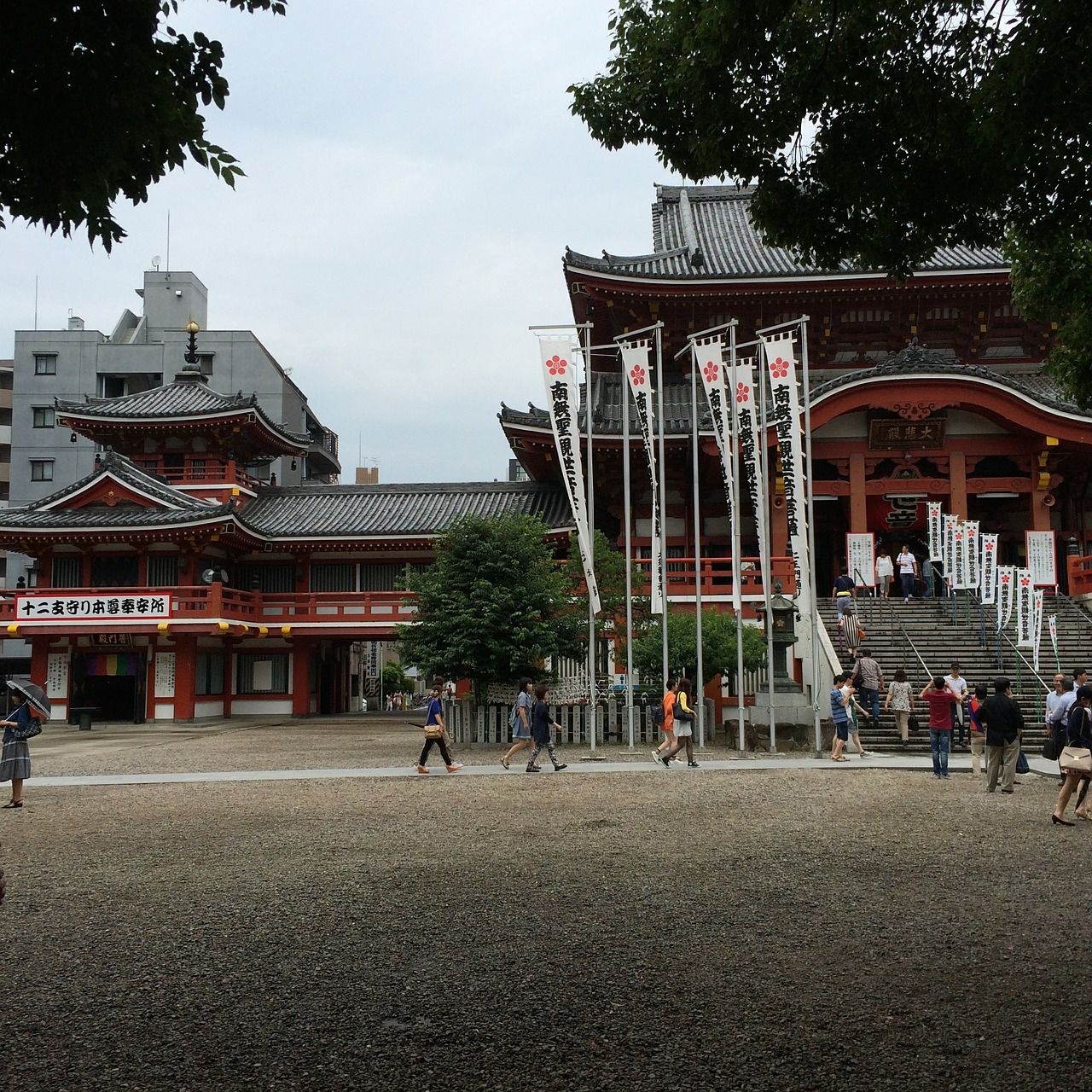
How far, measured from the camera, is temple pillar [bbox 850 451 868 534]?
2759 centimetres

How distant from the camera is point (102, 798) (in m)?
14.2

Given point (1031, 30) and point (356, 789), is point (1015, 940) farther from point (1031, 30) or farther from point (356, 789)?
point (356, 789)

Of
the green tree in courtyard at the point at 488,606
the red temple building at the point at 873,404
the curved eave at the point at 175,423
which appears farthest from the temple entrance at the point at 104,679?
the green tree in courtyard at the point at 488,606

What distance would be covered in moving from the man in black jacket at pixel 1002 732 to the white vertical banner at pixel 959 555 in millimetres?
10080

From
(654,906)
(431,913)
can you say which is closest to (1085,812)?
(654,906)

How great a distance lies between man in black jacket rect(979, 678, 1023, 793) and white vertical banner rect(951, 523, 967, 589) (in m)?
10.1

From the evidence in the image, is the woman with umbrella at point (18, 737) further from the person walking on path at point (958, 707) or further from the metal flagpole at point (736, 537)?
the person walking on path at point (958, 707)

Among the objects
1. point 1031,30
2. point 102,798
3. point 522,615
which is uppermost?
point 1031,30

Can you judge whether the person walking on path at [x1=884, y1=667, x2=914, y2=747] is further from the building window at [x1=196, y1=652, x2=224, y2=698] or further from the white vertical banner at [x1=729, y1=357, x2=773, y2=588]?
the building window at [x1=196, y1=652, x2=224, y2=698]

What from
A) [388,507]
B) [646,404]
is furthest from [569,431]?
[388,507]

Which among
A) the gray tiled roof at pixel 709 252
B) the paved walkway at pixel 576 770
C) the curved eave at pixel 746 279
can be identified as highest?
the gray tiled roof at pixel 709 252

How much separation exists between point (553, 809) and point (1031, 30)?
9.11m

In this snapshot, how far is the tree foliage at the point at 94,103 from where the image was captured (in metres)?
4.95

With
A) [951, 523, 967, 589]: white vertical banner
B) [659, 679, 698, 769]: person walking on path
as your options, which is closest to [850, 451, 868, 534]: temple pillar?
[951, 523, 967, 589]: white vertical banner
